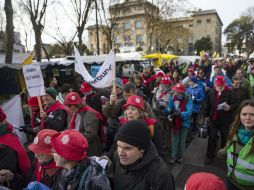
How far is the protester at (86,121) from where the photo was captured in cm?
359

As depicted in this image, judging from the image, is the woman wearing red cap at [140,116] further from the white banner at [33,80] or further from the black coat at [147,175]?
the white banner at [33,80]

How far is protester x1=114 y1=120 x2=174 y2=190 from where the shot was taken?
2090mm

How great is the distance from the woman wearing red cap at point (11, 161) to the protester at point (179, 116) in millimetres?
3189

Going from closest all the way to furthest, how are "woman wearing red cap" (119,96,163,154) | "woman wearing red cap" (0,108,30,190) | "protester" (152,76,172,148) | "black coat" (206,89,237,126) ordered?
"woman wearing red cap" (0,108,30,190) → "woman wearing red cap" (119,96,163,154) → "black coat" (206,89,237,126) → "protester" (152,76,172,148)

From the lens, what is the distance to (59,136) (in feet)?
7.14

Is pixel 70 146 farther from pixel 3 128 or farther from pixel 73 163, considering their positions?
pixel 3 128

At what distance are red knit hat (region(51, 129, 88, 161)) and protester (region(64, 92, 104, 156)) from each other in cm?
139

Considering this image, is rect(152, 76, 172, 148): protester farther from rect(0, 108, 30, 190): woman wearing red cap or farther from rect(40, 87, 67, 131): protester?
rect(0, 108, 30, 190): woman wearing red cap

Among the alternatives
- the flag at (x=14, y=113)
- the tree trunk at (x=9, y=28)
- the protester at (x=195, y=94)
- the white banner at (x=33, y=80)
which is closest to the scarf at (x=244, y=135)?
the white banner at (x=33, y=80)

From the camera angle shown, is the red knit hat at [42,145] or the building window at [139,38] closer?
the red knit hat at [42,145]

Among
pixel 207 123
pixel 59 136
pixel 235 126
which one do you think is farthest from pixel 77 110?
pixel 207 123

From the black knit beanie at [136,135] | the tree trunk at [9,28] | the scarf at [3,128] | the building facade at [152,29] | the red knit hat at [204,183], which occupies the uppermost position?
the building facade at [152,29]

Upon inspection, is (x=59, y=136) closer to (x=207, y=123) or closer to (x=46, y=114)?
(x=46, y=114)

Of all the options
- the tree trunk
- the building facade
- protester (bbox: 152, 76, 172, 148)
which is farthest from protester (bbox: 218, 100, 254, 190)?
the building facade
